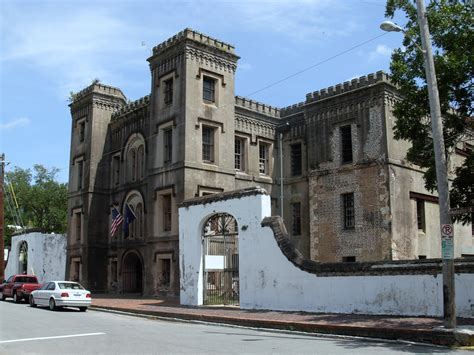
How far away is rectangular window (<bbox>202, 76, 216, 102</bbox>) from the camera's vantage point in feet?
103

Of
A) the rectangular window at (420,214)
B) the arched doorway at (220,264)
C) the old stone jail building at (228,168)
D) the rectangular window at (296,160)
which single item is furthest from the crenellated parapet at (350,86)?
the arched doorway at (220,264)

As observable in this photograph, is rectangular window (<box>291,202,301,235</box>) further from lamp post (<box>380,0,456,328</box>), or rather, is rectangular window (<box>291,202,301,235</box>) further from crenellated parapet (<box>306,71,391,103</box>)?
lamp post (<box>380,0,456,328</box>)

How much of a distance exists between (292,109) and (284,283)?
19015 millimetres

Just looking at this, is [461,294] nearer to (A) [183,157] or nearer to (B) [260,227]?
(B) [260,227]

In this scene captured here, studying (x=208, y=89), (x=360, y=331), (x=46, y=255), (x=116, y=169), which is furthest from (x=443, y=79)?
(x=46, y=255)

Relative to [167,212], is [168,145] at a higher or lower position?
higher

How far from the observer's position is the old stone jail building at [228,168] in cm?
2923

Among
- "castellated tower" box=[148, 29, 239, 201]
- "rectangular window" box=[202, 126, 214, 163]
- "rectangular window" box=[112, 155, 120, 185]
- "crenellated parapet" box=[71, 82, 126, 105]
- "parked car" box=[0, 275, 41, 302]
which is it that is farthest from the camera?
"crenellated parapet" box=[71, 82, 126, 105]

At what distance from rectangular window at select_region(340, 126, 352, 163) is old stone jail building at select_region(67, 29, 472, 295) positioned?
0.06 metres

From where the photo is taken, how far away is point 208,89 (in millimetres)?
31594

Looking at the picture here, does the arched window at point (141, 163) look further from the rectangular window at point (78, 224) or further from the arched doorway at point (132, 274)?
the rectangular window at point (78, 224)

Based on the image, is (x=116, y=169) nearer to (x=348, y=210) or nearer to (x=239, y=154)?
(x=239, y=154)

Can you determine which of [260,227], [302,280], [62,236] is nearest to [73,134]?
[62,236]

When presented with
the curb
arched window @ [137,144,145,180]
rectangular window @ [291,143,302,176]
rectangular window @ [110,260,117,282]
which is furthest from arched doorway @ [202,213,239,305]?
rectangular window @ [110,260,117,282]
